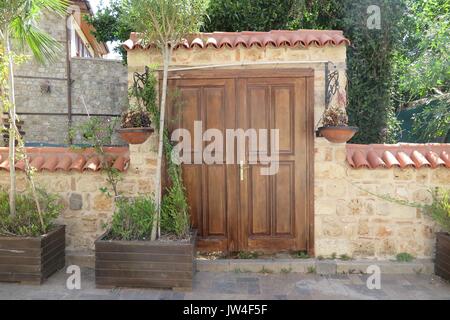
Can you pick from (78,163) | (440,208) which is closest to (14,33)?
(78,163)

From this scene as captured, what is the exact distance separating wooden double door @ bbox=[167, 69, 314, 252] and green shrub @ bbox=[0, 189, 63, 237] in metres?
1.61

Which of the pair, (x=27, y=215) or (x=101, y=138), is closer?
(x=27, y=215)

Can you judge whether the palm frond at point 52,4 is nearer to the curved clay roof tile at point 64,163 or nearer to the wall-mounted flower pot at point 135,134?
the wall-mounted flower pot at point 135,134

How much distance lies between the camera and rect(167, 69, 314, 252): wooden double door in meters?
4.63

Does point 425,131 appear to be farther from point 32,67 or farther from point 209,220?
point 32,67

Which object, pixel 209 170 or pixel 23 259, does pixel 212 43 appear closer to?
pixel 209 170

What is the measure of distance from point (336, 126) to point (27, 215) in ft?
11.8

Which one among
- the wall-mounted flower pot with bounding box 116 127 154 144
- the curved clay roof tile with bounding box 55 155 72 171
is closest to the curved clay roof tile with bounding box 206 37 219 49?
the wall-mounted flower pot with bounding box 116 127 154 144

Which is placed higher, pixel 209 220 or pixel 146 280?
pixel 209 220

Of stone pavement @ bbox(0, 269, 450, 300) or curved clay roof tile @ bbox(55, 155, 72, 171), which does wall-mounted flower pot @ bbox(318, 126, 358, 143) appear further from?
curved clay roof tile @ bbox(55, 155, 72, 171)

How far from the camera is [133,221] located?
4148 mm

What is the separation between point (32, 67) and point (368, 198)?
12912 millimetres

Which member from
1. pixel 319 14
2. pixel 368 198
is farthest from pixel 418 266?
pixel 319 14

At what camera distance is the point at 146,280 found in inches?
152
